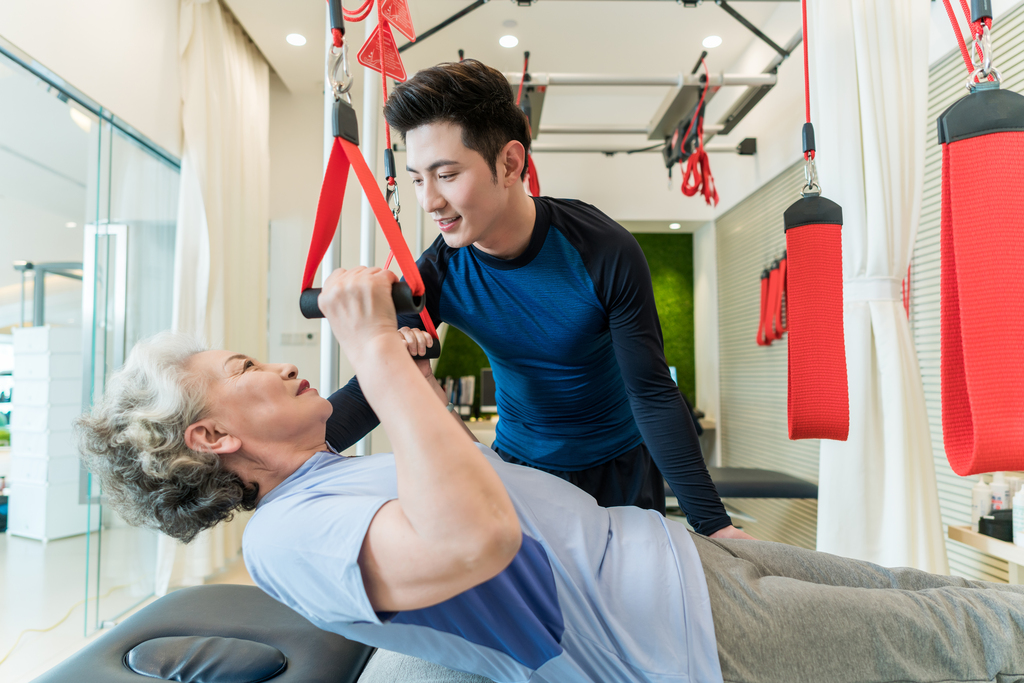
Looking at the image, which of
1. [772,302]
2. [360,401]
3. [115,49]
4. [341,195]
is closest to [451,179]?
[341,195]

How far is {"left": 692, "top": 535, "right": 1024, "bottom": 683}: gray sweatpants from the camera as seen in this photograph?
2.96ft

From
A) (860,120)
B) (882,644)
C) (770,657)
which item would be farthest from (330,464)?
(860,120)

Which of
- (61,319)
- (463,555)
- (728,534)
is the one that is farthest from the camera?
(61,319)

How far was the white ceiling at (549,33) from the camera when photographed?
3.47 meters

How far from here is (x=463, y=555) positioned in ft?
2.19

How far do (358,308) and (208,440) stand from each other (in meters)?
0.48

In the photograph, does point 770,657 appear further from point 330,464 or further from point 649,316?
point 330,464

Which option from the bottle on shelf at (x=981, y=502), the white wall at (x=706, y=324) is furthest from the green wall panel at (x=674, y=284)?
the bottle on shelf at (x=981, y=502)

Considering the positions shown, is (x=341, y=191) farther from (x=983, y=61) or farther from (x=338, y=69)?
(x=983, y=61)

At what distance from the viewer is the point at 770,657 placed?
90cm

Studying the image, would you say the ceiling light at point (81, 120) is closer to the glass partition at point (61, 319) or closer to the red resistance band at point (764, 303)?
the glass partition at point (61, 319)

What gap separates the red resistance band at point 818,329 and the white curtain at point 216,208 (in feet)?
9.59

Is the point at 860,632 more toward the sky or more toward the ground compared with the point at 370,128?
more toward the ground

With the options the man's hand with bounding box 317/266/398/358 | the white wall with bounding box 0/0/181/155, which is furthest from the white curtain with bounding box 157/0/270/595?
the man's hand with bounding box 317/266/398/358
